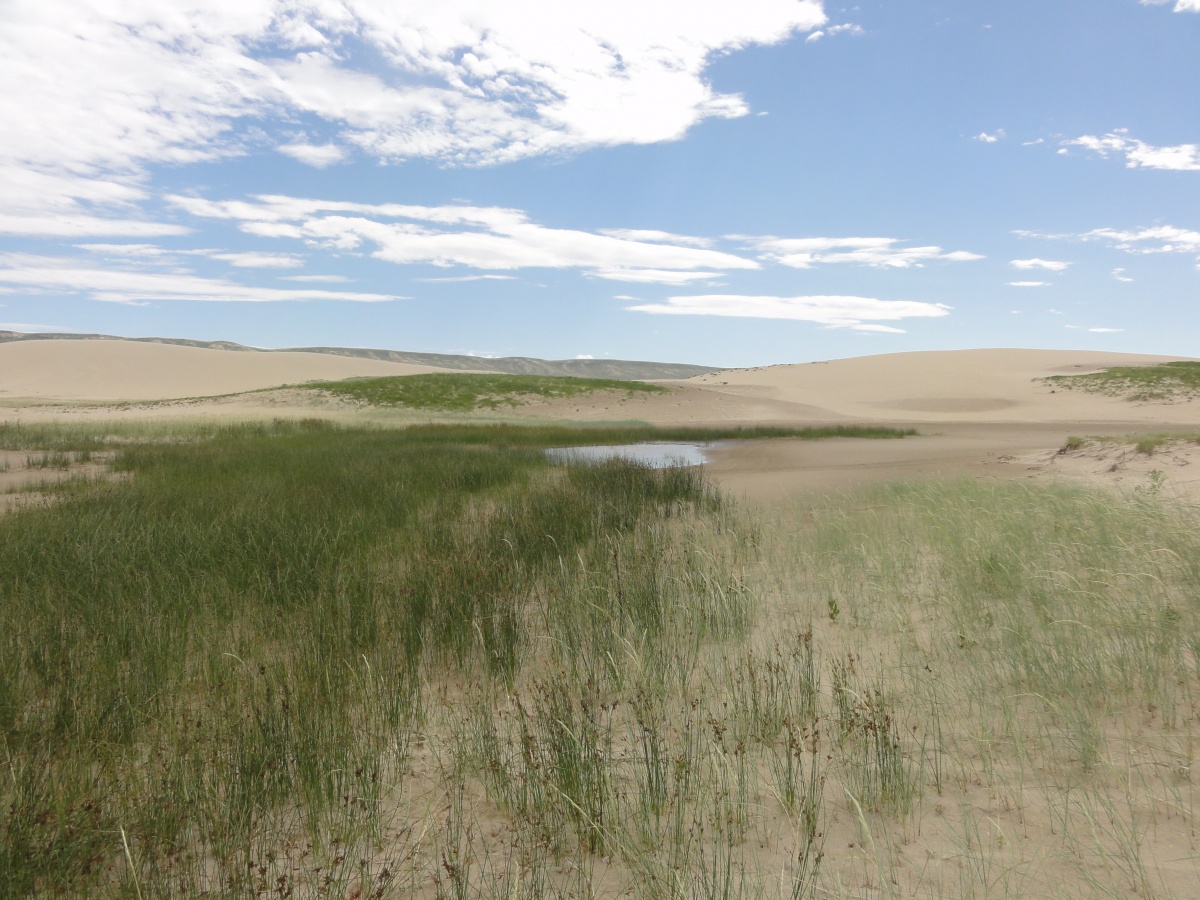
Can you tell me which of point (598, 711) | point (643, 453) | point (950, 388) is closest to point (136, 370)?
point (643, 453)

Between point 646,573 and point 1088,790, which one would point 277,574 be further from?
point 1088,790

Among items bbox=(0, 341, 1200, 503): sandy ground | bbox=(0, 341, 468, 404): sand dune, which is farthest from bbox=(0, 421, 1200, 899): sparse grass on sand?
bbox=(0, 341, 468, 404): sand dune

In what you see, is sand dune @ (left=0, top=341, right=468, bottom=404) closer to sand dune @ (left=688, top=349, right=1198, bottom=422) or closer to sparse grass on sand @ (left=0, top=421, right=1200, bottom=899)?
sand dune @ (left=688, top=349, right=1198, bottom=422)

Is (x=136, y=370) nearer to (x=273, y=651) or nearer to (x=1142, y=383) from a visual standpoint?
(x=273, y=651)

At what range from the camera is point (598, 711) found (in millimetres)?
3914

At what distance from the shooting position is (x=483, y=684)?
427cm

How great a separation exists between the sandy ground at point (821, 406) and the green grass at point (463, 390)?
147 cm

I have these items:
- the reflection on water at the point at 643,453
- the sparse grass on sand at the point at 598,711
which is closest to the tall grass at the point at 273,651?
the sparse grass on sand at the point at 598,711

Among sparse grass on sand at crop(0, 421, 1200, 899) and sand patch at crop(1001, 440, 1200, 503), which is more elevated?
sand patch at crop(1001, 440, 1200, 503)

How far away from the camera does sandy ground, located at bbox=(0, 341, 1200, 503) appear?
534 inches

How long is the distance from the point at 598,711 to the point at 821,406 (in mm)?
43596

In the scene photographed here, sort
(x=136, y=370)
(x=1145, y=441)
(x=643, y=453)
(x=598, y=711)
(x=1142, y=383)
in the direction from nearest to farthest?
1. (x=598, y=711)
2. (x=1145, y=441)
3. (x=643, y=453)
4. (x=1142, y=383)
5. (x=136, y=370)

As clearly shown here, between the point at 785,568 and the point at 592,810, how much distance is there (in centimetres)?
415

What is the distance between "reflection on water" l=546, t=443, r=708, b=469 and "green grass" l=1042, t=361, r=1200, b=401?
29603 millimetres
